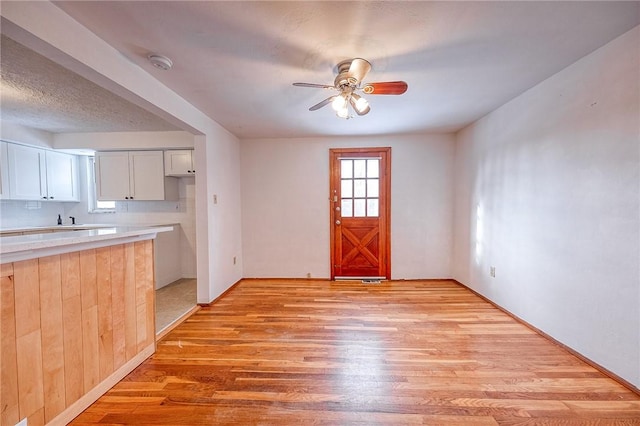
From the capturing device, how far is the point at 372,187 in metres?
3.96

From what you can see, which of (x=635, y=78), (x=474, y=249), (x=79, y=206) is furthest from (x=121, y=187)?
→ (x=635, y=78)

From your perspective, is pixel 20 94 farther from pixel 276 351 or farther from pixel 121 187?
pixel 276 351

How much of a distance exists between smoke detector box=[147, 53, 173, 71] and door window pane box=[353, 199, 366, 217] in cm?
290

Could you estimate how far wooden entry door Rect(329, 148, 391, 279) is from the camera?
12.9 feet

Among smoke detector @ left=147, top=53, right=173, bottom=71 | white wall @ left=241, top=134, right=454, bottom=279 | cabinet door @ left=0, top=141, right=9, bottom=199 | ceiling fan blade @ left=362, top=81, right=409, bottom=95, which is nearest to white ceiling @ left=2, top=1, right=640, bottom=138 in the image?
smoke detector @ left=147, top=53, right=173, bottom=71

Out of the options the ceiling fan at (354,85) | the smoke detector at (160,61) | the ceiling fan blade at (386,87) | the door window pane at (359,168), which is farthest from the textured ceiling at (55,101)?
the door window pane at (359,168)

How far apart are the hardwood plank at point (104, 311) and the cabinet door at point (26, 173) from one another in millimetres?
3316

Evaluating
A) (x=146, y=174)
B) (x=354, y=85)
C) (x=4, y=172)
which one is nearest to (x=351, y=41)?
(x=354, y=85)

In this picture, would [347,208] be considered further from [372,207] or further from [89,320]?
[89,320]

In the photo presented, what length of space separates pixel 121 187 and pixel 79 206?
3.95 ft

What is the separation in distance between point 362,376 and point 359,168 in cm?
296

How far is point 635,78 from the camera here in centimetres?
156

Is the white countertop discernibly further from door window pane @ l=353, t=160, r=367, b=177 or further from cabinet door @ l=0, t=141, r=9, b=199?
cabinet door @ l=0, t=141, r=9, b=199

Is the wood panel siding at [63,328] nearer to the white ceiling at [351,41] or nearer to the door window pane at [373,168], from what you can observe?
the white ceiling at [351,41]
